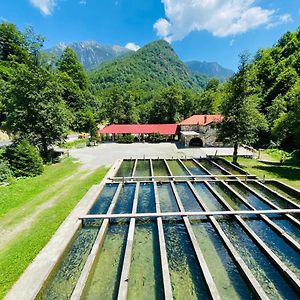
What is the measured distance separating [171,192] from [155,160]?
34.7 feet

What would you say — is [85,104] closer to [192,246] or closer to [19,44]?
[19,44]

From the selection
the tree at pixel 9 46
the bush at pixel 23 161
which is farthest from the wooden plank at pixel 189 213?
the tree at pixel 9 46

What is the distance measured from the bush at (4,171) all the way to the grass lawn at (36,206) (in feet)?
3.31

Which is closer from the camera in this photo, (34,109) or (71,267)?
(71,267)

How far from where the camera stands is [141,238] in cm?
941

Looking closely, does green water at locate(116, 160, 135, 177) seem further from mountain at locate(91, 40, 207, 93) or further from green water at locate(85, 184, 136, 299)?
mountain at locate(91, 40, 207, 93)

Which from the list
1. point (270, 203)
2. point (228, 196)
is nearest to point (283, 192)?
point (270, 203)

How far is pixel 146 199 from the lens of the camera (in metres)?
13.6

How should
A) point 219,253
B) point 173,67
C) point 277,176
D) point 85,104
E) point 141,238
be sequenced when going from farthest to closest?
1. point 173,67
2. point 85,104
3. point 277,176
4. point 141,238
5. point 219,253

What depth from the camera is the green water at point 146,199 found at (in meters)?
12.1

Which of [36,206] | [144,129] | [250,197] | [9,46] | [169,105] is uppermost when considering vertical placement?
[9,46]

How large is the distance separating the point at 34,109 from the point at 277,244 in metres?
22.2

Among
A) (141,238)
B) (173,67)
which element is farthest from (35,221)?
(173,67)

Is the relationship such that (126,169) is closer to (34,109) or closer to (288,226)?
(34,109)
